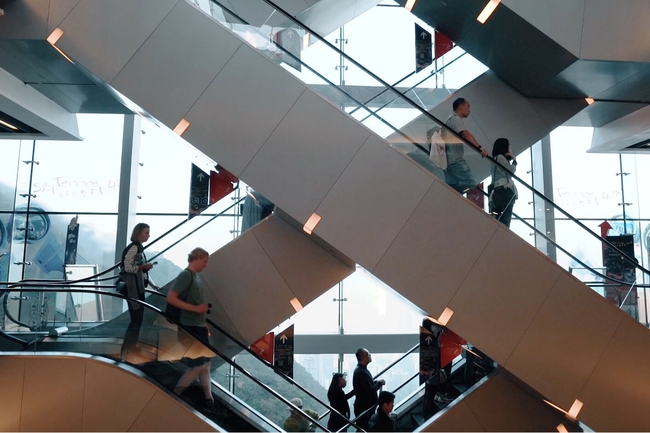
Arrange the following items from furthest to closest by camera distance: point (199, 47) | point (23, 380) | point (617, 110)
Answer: point (617, 110) < point (199, 47) < point (23, 380)

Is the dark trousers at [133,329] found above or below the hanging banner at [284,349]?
above

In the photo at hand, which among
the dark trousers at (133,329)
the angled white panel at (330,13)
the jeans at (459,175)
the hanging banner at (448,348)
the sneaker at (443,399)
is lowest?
the sneaker at (443,399)

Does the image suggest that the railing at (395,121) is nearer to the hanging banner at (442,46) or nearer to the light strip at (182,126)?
the light strip at (182,126)

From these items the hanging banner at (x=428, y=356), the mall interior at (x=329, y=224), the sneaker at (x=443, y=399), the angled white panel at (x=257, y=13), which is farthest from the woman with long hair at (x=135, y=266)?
the sneaker at (x=443, y=399)

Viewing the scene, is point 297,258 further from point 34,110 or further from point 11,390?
point 34,110

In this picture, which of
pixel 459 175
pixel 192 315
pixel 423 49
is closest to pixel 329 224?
pixel 459 175

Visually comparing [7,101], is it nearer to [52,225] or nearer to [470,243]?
[52,225]

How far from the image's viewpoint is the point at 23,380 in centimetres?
685

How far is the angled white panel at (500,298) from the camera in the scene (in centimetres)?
736

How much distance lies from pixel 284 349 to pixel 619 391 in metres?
5.61

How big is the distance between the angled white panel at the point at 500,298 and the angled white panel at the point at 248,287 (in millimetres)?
3215

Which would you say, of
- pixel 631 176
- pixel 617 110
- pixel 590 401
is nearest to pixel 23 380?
pixel 590 401

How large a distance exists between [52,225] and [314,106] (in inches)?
394

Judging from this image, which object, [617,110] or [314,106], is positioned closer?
[314,106]
